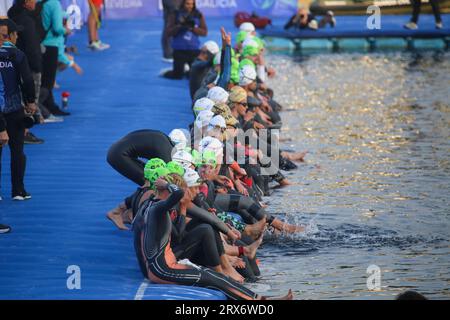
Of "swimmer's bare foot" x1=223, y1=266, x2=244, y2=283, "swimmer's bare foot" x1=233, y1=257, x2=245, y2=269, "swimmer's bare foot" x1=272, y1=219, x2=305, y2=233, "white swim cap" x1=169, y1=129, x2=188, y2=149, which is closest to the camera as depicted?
"swimmer's bare foot" x1=223, y1=266, x2=244, y2=283

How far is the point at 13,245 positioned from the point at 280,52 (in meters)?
23.1

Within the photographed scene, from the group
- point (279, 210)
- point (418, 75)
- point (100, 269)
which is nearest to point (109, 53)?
point (418, 75)

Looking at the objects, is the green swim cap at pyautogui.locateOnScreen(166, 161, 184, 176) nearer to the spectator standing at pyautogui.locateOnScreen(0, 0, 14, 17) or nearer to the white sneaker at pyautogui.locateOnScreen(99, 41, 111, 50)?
the spectator standing at pyautogui.locateOnScreen(0, 0, 14, 17)

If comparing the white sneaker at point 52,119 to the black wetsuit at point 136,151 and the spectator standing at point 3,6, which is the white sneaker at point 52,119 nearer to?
the spectator standing at point 3,6

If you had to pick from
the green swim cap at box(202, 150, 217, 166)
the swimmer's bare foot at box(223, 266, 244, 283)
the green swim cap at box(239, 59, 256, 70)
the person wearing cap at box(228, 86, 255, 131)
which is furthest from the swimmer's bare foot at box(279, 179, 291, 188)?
the swimmer's bare foot at box(223, 266, 244, 283)

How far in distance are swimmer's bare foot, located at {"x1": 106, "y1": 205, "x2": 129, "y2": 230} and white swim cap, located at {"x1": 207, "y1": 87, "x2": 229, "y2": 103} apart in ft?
9.42

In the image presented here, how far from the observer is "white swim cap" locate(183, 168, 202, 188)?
499 inches

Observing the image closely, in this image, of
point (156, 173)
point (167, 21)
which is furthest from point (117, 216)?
point (167, 21)

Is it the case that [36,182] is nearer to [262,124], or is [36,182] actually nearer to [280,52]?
[262,124]

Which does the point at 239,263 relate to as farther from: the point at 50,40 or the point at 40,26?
the point at 40,26

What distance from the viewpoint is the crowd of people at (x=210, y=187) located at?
11.7 m

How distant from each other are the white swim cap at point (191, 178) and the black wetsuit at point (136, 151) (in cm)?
163

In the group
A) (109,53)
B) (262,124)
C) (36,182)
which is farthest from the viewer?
(109,53)

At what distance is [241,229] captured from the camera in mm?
13984
